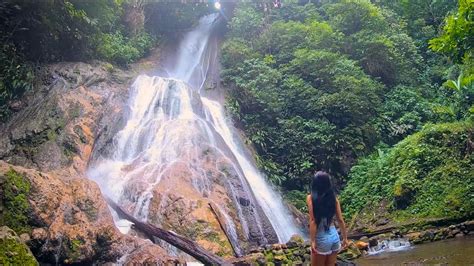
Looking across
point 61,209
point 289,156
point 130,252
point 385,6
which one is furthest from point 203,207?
point 385,6

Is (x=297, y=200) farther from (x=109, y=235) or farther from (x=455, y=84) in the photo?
(x=109, y=235)

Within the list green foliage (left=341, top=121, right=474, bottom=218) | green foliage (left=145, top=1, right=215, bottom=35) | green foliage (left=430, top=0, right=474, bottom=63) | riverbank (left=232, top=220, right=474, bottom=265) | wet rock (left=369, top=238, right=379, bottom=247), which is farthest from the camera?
green foliage (left=145, top=1, right=215, bottom=35)

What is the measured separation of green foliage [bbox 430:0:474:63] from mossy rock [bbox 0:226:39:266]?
10.4 meters

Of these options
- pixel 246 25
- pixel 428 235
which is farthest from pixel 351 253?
pixel 246 25

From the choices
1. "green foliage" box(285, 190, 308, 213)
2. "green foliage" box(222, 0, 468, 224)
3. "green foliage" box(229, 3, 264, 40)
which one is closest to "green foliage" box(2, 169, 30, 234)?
"green foliage" box(222, 0, 468, 224)

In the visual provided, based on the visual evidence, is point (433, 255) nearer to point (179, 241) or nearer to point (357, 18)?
point (179, 241)

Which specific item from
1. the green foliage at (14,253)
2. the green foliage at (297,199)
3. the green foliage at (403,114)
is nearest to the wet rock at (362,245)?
the green foliage at (297,199)

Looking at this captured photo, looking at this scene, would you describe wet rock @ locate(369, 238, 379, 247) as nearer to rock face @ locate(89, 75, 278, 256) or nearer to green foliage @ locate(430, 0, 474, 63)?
rock face @ locate(89, 75, 278, 256)

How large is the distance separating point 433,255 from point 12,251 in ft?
25.6

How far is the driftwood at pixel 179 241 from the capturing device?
804 cm

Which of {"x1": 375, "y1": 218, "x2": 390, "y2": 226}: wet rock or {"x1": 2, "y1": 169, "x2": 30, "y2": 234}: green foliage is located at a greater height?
{"x1": 2, "y1": 169, "x2": 30, "y2": 234}: green foliage

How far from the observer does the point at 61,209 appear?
8.48 metres

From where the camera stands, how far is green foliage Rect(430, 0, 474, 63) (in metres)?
9.48

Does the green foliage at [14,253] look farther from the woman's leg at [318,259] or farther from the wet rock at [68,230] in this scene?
the woman's leg at [318,259]
